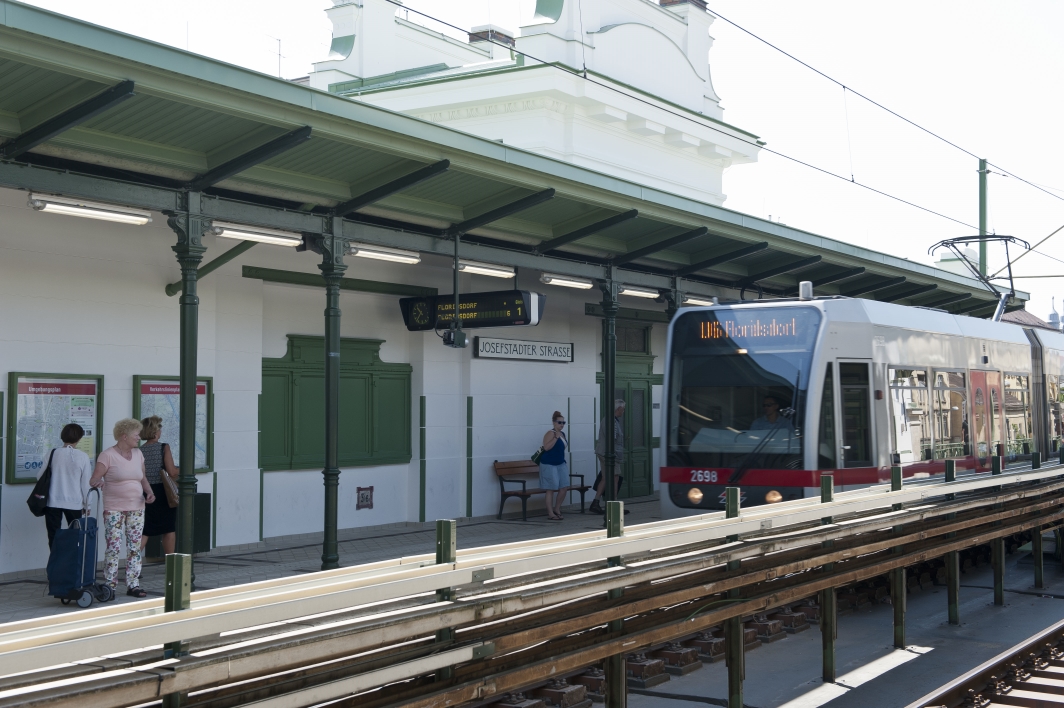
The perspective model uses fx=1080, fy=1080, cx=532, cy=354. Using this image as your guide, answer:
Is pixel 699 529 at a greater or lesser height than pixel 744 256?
lesser

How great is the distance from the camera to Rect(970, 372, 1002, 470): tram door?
13.3 meters

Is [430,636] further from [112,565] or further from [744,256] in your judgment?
[744,256]

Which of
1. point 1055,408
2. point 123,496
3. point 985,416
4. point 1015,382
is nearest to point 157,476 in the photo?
point 123,496

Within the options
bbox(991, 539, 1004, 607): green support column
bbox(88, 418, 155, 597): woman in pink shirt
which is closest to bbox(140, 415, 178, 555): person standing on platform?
bbox(88, 418, 155, 597): woman in pink shirt

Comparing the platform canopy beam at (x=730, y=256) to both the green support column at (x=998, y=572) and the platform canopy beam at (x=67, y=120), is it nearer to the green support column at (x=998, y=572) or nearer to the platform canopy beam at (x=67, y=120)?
the green support column at (x=998, y=572)

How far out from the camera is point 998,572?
1046cm

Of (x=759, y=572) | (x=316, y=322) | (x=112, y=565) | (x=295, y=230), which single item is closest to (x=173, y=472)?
(x=112, y=565)

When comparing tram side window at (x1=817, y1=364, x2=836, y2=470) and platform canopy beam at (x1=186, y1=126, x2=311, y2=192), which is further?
tram side window at (x1=817, y1=364, x2=836, y2=470)

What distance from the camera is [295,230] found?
1078 cm

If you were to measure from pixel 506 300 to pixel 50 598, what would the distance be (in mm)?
6039

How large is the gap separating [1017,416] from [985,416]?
1659mm

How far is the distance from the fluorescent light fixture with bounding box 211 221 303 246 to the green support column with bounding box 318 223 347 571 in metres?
0.37

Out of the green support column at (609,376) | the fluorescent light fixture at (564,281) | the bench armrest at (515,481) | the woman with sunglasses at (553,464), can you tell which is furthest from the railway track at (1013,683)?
the bench armrest at (515,481)

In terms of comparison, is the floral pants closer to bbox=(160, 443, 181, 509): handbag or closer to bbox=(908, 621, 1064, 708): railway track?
bbox=(160, 443, 181, 509): handbag
